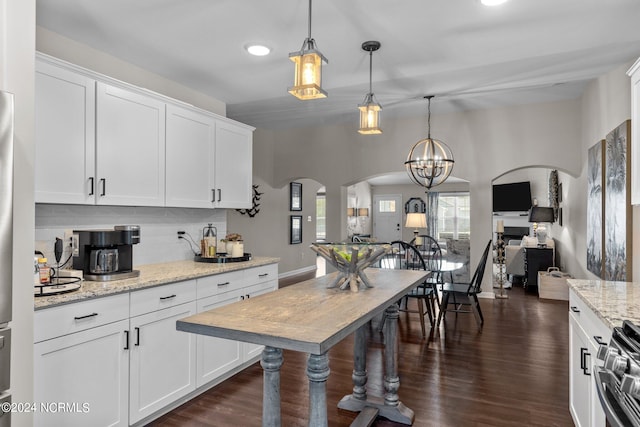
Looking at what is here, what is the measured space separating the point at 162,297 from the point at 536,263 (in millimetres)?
6302

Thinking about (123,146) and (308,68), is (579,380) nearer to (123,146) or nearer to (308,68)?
(308,68)

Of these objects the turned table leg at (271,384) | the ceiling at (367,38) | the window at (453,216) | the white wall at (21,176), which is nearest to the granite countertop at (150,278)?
the white wall at (21,176)

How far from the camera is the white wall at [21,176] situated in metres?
1.48

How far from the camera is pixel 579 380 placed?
2170 millimetres

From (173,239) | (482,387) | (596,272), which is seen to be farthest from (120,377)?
(596,272)

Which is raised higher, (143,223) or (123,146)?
(123,146)

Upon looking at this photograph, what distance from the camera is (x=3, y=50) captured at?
146 centimetres

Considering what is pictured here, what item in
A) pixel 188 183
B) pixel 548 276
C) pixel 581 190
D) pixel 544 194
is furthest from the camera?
pixel 544 194

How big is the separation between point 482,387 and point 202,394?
2064mm

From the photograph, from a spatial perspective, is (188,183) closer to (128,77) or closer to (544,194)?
(128,77)

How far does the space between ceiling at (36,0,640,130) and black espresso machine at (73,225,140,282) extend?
1.54 metres

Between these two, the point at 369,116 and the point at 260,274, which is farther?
the point at 260,274

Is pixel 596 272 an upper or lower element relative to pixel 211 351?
upper

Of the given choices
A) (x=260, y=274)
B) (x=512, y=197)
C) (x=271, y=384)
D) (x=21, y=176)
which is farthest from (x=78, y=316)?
(x=512, y=197)
